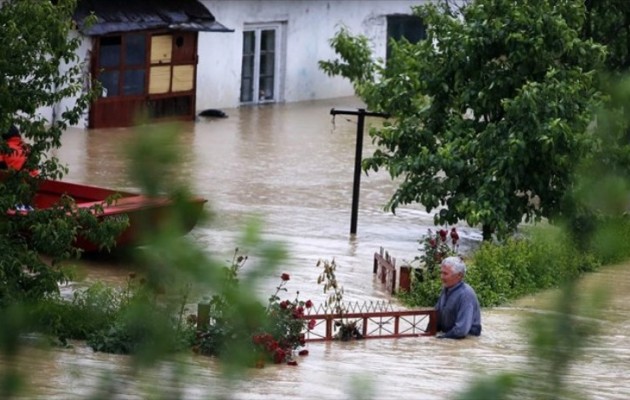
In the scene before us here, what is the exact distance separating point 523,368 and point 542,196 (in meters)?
15.1

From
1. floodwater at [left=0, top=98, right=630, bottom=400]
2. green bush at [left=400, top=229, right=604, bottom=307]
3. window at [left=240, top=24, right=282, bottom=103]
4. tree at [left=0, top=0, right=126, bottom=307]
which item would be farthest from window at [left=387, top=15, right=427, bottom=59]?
tree at [left=0, top=0, right=126, bottom=307]

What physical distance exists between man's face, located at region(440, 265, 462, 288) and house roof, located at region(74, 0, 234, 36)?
588 inches

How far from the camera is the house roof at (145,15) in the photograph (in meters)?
29.0

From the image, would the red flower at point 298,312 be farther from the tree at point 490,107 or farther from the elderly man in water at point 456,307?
the tree at point 490,107

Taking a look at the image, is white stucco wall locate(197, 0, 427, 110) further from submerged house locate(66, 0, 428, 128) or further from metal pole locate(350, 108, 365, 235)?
metal pole locate(350, 108, 365, 235)

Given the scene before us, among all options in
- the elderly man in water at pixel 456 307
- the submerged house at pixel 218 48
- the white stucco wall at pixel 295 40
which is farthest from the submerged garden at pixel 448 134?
the white stucco wall at pixel 295 40

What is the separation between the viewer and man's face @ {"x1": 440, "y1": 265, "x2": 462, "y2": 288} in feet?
46.9

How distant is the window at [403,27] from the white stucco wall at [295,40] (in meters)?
0.28

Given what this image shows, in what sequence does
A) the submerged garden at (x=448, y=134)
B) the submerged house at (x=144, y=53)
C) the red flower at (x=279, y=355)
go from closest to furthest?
1. the red flower at (x=279, y=355)
2. the submerged garden at (x=448, y=134)
3. the submerged house at (x=144, y=53)

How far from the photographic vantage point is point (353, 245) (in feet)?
64.4

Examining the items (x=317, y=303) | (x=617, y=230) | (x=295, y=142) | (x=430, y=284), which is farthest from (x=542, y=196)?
(x=617, y=230)

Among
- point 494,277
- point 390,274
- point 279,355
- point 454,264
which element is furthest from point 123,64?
point 279,355

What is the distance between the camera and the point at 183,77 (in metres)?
32.1

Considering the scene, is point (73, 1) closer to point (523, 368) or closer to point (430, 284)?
point (430, 284)
